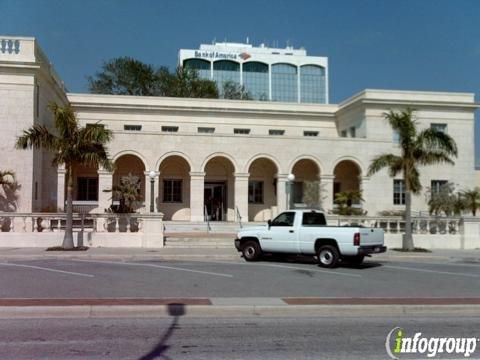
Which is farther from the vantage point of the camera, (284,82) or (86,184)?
(284,82)

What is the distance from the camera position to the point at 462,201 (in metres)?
32.4

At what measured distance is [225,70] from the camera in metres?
143

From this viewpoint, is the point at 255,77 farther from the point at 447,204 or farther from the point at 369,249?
the point at 369,249

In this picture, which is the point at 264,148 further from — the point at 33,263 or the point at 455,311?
the point at 455,311

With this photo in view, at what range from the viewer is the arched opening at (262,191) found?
1497 inches

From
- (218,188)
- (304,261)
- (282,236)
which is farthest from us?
(218,188)

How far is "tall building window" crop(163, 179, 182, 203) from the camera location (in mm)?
36969

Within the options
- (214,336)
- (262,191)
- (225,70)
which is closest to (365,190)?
(262,191)

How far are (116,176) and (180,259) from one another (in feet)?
56.5

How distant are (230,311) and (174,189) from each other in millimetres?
28001

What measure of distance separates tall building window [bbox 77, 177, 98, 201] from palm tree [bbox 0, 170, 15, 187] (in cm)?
812

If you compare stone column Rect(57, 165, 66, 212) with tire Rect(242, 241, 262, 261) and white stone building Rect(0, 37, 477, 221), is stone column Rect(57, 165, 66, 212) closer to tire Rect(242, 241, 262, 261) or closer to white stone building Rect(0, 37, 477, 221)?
white stone building Rect(0, 37, 477, 221)

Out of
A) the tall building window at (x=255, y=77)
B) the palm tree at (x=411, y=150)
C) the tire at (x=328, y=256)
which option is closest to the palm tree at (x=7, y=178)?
the tire at (x=328, y=256)

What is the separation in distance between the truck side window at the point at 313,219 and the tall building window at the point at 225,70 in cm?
12586
